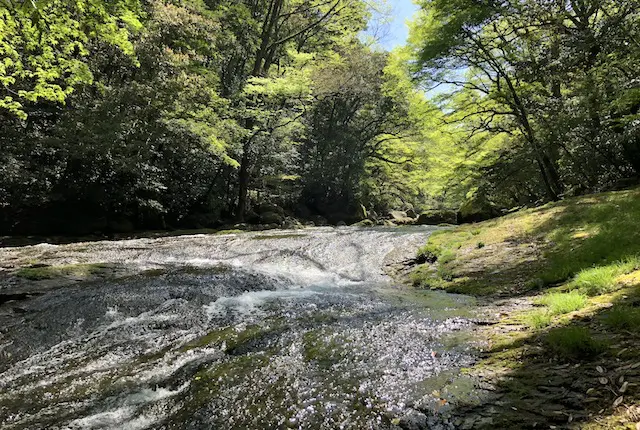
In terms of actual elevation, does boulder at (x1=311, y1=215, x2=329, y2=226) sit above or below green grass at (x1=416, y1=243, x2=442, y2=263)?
above

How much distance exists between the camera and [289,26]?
2292cm

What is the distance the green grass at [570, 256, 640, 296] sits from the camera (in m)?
4.76

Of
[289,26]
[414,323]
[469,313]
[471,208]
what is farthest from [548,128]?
[289,26]

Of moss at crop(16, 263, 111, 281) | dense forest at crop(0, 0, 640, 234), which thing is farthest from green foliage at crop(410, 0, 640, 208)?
moss at crop(16, 263, 111, 281)

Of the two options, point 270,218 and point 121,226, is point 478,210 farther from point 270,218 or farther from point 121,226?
point 121,226

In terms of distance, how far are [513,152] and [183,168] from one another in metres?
14.4

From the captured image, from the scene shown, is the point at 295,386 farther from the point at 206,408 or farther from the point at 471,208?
the point at 471,208

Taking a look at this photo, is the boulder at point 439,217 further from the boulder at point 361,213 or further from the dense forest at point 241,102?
the boulder at point 361,213

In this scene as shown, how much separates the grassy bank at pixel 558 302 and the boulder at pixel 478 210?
7194 millimetres

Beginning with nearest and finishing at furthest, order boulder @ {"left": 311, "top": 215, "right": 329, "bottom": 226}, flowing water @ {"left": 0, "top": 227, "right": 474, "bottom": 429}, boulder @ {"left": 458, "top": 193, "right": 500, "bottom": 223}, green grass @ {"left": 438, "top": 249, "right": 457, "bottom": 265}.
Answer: flowing water @ {"left": 0, "top": 227, "right": 474, "bottom": 429} < green grass @ {"left": 438, "top": 249, "right": 457, "bottom": 265} < boulder @ {"left": 458, "top": 193, "right": 500, "bottom": 223} < boulder @ {"left": 311, "top": 215, "right": 329, "bottom": 226}

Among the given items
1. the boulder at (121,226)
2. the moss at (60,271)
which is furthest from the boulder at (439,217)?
the moss at (60,271)

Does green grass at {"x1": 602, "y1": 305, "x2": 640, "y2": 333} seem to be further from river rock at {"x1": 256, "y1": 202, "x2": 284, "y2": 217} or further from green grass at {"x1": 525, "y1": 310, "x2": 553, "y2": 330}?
river rock at {"x1": 256, "y1": 202, "x2": 284, "y2": 217}

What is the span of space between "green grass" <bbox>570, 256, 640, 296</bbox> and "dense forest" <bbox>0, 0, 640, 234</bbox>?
332cm

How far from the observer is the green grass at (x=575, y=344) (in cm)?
306
